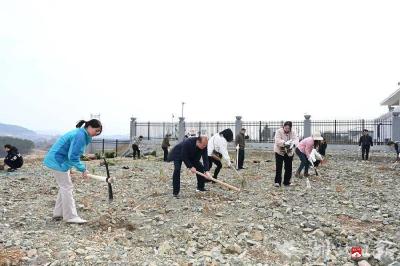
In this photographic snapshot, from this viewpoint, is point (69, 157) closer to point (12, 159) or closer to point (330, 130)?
point (12, 159)

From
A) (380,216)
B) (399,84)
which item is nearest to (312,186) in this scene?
(380,216)

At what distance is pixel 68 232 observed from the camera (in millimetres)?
6230

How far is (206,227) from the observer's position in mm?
6535

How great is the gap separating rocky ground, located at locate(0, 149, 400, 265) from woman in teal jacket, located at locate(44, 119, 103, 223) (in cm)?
32

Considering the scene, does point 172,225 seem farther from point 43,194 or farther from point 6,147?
point 6,147

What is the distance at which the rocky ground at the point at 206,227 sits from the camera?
5.43 m

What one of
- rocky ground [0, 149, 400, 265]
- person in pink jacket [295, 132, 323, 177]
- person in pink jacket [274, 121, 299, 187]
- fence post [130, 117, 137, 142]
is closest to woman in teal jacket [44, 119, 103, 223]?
rocky ground [0, 149, 400, 265]

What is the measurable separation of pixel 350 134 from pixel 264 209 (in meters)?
19.0

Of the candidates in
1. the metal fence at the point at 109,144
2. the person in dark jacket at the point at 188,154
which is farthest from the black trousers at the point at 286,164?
the metal fence at the point at 109,144

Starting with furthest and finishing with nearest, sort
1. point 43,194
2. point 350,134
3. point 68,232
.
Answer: point 350,134 < point 43,194 < point 68,232

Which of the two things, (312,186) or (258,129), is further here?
(258,129)

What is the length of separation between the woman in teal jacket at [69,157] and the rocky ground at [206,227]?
0.32 meters

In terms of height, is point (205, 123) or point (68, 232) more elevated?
point (205, 123)

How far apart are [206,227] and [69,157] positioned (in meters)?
2.34
